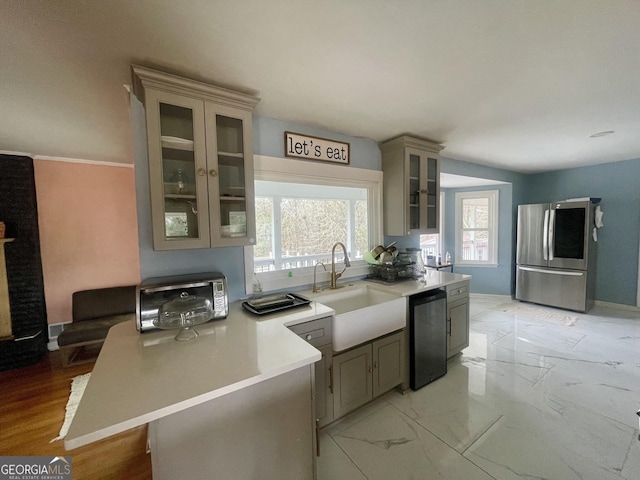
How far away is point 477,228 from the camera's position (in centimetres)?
485

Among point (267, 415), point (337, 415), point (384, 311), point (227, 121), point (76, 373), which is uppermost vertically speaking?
point (227, 121)

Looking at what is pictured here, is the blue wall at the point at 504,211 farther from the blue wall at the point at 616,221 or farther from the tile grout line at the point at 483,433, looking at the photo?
the tile grout line at the point at 483,433

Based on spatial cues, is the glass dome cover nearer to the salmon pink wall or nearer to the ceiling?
the ceiling

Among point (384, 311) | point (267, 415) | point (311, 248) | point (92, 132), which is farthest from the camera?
point (311, 248)

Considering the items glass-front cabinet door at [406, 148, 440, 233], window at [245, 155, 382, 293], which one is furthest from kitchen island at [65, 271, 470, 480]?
glass-front cabinet door at [406, 148, 440, 233]

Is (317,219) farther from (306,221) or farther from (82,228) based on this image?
(82,228)

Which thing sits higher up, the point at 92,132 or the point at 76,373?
the point at 92,132

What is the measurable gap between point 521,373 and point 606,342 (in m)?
1.54

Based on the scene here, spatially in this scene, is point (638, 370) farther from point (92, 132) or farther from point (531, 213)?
point (92, 132)

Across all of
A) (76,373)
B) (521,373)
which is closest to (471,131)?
(521,373)

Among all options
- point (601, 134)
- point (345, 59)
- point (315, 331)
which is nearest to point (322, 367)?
point (315, 331)

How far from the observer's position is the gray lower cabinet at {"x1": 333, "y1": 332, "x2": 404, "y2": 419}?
1.76 metres

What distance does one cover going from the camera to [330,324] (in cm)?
168

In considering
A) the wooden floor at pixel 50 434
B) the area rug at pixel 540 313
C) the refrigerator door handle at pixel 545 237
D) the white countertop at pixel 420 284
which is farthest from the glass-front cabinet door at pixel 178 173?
the refrigerator door handle at pixel 545 237
